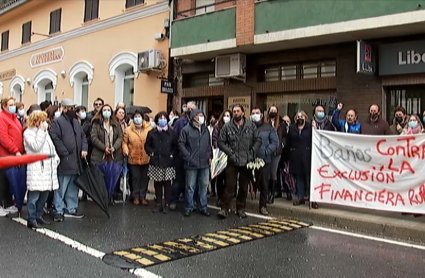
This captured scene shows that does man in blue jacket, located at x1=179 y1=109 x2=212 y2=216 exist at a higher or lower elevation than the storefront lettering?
lower

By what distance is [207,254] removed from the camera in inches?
208

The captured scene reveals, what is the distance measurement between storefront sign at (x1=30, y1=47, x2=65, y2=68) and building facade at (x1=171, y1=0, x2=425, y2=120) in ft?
25.6

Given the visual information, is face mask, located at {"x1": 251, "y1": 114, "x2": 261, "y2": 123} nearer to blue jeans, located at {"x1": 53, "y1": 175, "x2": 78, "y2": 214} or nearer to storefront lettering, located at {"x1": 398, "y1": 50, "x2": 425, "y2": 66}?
blue jeans, located at {"x1": 53, "y1": 175, "x2": 78, "y2": 214}

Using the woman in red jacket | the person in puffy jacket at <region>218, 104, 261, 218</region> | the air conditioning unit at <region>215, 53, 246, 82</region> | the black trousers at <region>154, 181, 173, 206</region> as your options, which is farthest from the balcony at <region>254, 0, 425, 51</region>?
the woman in red jacket

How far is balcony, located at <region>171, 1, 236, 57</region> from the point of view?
472 inches

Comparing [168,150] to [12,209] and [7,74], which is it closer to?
[12,209]

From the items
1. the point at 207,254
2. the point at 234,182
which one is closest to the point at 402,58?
the point at 234,182

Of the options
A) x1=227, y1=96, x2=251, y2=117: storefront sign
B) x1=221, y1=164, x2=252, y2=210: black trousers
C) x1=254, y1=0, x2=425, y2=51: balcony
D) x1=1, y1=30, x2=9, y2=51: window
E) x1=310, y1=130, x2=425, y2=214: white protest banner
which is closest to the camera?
x1=310, y1=130, x2=425, y2=214: white protest banner

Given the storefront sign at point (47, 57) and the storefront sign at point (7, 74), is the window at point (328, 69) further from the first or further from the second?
the storefront sign at point (7, 74)

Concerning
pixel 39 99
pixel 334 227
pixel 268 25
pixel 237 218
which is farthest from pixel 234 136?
pixel 39 99

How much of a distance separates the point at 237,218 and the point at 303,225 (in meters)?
1.11

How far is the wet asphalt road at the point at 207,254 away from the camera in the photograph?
15.4ft

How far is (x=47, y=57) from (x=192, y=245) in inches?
Answer: 690

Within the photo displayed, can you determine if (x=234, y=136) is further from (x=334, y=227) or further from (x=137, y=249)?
(x=137, y=249)
